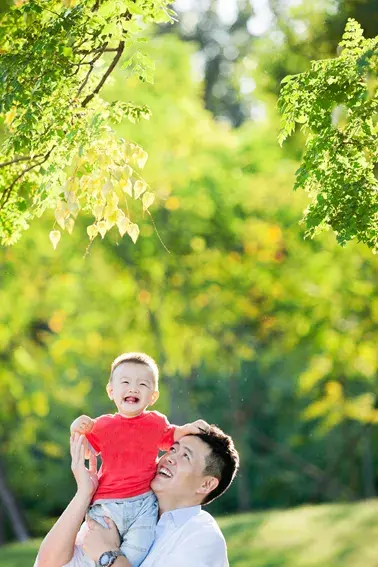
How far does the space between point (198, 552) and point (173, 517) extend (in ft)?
0.69

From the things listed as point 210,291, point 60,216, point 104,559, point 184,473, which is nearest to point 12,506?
point 210,291

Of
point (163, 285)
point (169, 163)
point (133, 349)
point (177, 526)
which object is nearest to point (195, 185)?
point (169, 163)

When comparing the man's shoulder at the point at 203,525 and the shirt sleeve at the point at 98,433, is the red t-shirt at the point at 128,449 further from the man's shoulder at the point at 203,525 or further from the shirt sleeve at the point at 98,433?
the man's shoulder at the point at 203,525

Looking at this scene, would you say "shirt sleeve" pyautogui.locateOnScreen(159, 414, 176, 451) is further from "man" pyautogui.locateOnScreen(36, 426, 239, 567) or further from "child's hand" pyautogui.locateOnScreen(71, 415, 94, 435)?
"child's hand" pyautogui.locateOnScreen(71, 415, 94, 435)

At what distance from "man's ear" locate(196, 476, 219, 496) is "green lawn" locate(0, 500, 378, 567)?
369 inches

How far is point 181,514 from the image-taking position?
16.3 ft

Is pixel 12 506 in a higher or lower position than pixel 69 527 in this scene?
higher

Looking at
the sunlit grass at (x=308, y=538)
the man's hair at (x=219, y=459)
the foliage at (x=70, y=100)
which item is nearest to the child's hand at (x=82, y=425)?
the man's hair at (x=219, y=459)

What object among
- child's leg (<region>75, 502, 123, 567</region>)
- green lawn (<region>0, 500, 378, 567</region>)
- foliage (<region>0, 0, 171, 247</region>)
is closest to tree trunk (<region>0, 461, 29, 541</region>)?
green lawn (<region>0, 500, 378, 567</region>)

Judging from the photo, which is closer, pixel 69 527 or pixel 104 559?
pixel 104 559

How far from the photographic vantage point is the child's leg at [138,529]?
4.84 meters

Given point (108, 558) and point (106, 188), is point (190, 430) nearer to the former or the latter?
point (108, 558)

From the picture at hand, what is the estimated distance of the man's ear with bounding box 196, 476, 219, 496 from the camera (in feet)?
16.6

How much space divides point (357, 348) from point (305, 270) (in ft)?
6.20
